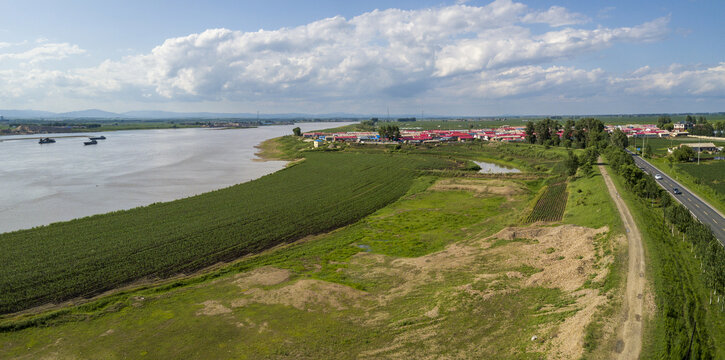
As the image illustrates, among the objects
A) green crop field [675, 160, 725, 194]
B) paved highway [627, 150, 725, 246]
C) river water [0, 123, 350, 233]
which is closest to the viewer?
paved highway [627, 150, 725, 246]

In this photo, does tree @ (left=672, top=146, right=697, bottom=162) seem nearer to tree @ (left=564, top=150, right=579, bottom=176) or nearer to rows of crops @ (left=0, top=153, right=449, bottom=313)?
tree @ (left=564, top=150, right=579, bottom=176)

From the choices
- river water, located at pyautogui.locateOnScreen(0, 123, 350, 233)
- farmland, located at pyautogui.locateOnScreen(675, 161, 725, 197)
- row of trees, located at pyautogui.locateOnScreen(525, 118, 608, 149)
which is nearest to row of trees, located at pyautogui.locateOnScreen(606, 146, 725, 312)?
farmland, located at pyautogui.locateOnScreen(675, 161, 725, 197)

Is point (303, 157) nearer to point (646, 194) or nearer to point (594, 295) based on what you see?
point (646, 194)

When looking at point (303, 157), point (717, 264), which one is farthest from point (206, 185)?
point (717, 264)

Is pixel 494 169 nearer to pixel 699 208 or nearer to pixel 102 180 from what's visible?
pixel 699 208

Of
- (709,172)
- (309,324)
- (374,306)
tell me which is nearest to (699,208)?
(709,172)

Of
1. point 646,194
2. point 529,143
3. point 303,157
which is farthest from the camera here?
point 529,143
